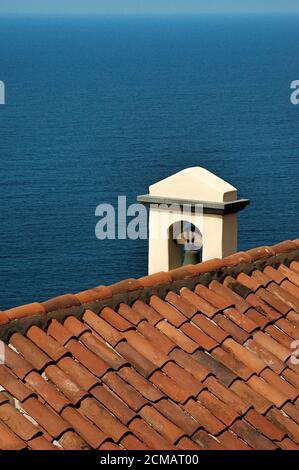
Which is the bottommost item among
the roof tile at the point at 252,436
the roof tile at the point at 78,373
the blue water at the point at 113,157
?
the blue water at the point at 113,157

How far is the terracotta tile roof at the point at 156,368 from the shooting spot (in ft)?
24.2

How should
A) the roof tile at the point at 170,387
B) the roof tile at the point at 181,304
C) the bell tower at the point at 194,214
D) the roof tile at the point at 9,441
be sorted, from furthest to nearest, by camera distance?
the bell tower at the point at 194,214 → the roof tile at the point at 181,304 → the roof tile at the point at 170,387 → the roof tile at the point at 9,441

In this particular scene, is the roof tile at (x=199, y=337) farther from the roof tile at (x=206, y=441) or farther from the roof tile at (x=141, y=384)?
the roof tile at (x=206, y=441)

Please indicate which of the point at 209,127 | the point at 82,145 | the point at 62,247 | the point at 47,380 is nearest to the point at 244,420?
the point at 47,380

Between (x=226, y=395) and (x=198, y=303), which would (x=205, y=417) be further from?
(x=198, y=303)

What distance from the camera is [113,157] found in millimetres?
105688

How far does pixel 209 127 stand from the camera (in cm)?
12525

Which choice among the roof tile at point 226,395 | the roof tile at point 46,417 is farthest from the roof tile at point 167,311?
the roof tile at point 46,417

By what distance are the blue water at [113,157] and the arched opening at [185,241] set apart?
51.6 metres

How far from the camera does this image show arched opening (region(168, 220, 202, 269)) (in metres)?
10.7

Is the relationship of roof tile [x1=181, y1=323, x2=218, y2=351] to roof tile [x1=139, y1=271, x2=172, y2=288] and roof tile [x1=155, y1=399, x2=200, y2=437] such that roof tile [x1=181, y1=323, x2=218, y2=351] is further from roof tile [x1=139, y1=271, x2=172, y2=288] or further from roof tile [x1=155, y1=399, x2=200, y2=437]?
roof tile [x1=155, y1=399, x2=200, y2=437]

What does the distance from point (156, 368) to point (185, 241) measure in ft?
9.14

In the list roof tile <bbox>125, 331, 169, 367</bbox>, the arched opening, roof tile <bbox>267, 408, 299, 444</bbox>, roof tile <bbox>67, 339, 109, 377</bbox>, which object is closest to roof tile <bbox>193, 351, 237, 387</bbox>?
roof tile <bbox>125, 331, 169, 367</bbox>
